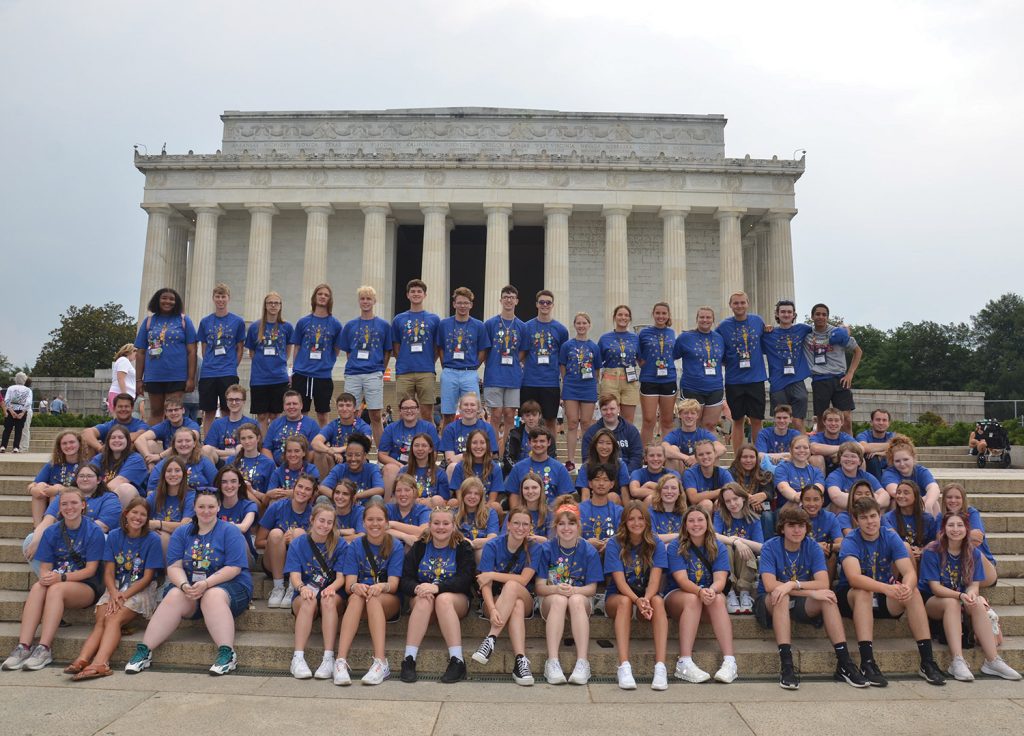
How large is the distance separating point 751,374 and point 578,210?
28.0 metres

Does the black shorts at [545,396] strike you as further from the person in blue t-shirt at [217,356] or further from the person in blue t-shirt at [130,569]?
the person in blue t-shirt at [130,569]

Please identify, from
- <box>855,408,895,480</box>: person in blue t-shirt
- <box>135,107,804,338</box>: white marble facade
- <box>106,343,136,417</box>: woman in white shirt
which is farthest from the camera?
<box>135,107,804,338</box>: white marble facade

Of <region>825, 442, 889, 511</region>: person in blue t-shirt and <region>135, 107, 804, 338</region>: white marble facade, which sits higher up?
<region>135, 107, 804, 338</region>: white marble facade

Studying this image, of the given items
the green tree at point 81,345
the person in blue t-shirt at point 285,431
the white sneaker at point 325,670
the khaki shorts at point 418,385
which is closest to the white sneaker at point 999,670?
the white sneaker at point 325,670

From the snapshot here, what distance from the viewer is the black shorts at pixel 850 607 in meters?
7.75

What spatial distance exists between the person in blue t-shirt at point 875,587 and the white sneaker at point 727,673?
1.24m

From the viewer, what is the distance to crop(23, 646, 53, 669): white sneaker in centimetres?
712

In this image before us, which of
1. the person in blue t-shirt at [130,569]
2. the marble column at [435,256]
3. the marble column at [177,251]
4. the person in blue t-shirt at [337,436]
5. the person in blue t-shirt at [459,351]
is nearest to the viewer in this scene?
the person in blue t-shirt at [130,569]

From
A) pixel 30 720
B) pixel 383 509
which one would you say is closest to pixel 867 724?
pixel 383 509

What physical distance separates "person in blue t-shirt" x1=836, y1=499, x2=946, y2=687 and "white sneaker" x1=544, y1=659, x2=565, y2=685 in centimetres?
290

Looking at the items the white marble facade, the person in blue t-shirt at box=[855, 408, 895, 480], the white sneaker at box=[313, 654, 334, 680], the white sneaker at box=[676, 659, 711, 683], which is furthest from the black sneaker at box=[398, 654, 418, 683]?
the white marble facade

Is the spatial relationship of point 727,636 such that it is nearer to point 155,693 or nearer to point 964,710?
point 964,710

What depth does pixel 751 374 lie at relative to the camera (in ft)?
41.1

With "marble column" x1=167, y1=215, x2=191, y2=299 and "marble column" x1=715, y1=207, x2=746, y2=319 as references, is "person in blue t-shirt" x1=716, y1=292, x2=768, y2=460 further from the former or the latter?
"marble column" x1=167, y1=215, x2=191, y2=299
